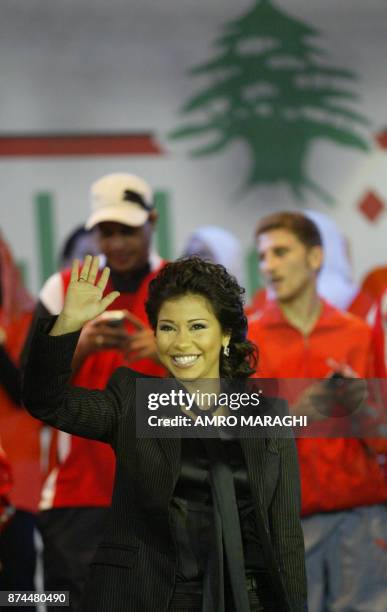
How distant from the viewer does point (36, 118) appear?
162 inches

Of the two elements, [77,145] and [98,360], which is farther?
[77,145]

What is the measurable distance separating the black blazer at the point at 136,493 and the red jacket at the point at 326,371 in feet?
4.06

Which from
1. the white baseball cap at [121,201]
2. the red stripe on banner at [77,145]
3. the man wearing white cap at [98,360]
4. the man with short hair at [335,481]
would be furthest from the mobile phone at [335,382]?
the red stripe on banner at [77,145]

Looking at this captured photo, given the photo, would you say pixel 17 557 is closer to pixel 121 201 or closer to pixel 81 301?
pixel 121 201

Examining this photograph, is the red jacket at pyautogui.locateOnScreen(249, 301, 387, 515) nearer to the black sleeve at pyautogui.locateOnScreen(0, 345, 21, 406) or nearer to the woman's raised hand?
the black sleeve at pyautogui.locateOnScreen(0, 345, 21, 406)

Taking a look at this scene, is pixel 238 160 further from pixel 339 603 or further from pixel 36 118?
pixel 339 603

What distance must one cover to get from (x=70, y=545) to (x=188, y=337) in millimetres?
1350

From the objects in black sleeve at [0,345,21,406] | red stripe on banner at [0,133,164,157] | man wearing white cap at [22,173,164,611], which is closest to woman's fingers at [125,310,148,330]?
man wearing white cap at [22,173,164,611]

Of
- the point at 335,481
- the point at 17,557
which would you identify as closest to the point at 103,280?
the point at 335,481

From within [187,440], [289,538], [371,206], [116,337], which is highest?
[371,206]

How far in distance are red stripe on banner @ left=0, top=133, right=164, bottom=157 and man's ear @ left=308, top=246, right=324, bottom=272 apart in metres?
0.70

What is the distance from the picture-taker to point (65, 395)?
2250 millimetres

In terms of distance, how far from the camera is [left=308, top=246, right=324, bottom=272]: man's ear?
391 cm

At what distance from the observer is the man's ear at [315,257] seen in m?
3.91
